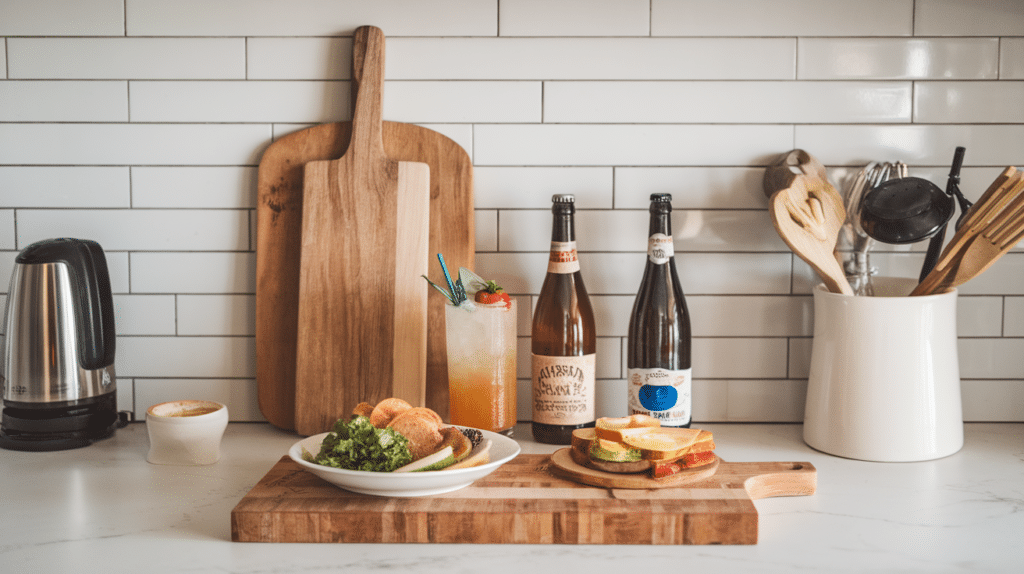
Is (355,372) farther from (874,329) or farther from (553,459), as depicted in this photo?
(874,329)

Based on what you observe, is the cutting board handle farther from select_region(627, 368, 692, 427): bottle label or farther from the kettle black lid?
select_region(627, 368, 692, 427): bottle label

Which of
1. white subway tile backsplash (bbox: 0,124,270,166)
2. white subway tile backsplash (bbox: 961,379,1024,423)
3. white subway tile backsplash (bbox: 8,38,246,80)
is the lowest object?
white subway tile backsplash (bbox: 961,379,1024,423)

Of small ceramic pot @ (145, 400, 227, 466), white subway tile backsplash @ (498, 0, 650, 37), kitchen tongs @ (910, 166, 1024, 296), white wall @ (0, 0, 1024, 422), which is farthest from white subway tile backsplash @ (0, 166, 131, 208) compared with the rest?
kitchen tongs @ (910, 166, 1024, 296)

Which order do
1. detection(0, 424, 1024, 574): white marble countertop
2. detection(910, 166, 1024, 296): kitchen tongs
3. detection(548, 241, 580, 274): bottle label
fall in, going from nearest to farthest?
detection(0, 424, 1024, 574): white marble countertop < detection(910, 166, 1024, 296): kitchen tongs < detection(548, 241, 580, 274): bottle label

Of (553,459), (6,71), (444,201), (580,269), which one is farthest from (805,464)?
(6,71)

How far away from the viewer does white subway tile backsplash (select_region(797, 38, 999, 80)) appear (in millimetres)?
1094

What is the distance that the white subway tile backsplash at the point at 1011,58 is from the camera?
3.58 ft

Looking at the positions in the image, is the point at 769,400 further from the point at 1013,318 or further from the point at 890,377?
the point at 1013,318

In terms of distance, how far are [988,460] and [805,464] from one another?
30 centimetres

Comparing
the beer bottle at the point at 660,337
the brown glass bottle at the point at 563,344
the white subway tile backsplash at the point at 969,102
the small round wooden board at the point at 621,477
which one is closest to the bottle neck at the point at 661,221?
the beer bottle at the point at 660,337

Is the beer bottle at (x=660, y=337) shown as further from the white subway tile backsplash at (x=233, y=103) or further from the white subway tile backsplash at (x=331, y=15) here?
the white subway tile backsplash at (x=233, y=103)

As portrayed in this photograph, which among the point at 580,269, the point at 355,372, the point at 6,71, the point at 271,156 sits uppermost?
the point at 6,71

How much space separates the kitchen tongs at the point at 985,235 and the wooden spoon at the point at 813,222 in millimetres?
116

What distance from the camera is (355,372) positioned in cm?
108
